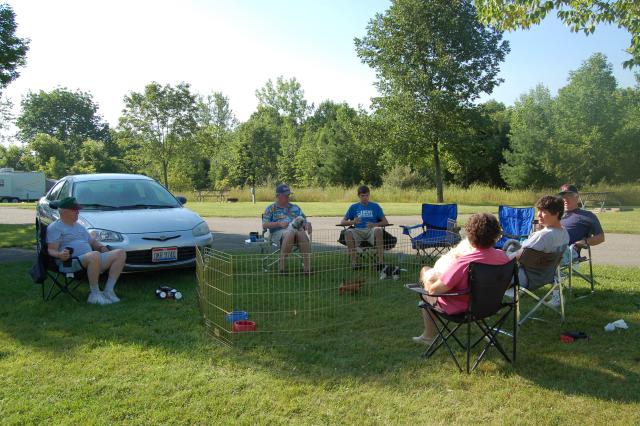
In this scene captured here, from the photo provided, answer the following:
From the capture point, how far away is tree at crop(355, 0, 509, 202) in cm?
2906

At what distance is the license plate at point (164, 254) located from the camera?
6496 mm

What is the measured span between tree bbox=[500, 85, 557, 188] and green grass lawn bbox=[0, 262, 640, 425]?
37177 mm

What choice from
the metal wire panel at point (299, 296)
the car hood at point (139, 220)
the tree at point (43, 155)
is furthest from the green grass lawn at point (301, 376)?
the tree at point (43, 155)

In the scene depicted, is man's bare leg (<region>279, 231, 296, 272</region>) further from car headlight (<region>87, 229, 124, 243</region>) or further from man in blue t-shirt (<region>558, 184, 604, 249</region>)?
man in blue t-shirt (<region>558, 184, 604, 249</region>)

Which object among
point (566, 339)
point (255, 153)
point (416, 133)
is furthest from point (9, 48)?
point (255, 153)

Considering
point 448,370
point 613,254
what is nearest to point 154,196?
point 448,370

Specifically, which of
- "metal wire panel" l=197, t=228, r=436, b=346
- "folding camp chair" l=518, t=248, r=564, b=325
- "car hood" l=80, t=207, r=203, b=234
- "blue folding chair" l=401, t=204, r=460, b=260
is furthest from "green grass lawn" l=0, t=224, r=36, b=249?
"folding camp chair" l=518, t=248, r=564, b=325

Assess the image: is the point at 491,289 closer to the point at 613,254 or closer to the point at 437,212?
the point at 437,212

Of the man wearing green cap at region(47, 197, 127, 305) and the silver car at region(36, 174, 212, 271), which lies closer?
the man wearing green cap at region(47, 197, 127, 305)

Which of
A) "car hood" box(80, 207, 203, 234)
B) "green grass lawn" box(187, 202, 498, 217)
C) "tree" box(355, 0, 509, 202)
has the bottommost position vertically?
"green grass lawn" box(187, 202, 498, 217)

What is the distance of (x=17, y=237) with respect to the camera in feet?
39.8

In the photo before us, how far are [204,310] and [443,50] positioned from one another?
2794 cm

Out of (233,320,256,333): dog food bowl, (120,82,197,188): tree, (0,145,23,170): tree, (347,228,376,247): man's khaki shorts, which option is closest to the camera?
(233,320,256,333): dog food bowl

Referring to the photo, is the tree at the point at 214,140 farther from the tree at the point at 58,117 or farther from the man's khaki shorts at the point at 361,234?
the man's khaki shorts at the point at 361,234
